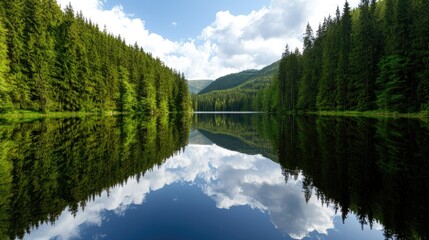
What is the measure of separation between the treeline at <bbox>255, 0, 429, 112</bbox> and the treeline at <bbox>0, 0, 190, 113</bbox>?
48916 mm

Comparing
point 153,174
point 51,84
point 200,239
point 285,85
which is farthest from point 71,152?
point 285,85

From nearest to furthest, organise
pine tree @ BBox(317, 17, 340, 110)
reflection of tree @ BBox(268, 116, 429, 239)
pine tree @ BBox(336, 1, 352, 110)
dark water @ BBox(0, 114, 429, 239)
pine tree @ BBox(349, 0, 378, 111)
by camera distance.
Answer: dark water @ BBox(0, 114, 429, 239)
reflection of tree @ BBox(268, 116, 429, 239)
pine tree @ BBox(349, 0, 378, 111)
pine tree @ BBox(336, 1, 352, 110)
pine tree @ BBox(317, 17, 340, 110)

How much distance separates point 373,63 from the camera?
5056 cm

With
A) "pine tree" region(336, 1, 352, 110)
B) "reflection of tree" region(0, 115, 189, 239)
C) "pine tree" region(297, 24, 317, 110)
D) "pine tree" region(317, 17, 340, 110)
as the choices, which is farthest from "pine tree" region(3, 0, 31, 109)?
"pine tree" region(297, 24, 317, 110)

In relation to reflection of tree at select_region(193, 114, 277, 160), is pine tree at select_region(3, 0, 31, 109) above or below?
above

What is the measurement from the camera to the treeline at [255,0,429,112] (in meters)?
39.8

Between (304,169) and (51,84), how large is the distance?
167ft

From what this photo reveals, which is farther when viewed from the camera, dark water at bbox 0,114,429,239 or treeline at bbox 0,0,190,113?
treeline at bbox 0,0,190,113

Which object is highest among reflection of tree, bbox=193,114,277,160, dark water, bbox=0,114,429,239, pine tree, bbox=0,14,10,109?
pine tree, bbox=0,14,10,109

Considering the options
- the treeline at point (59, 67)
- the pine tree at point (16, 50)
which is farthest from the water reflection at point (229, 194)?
the pine tree at point (16, 50)

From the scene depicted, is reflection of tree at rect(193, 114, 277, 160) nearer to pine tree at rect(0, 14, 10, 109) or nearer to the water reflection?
the water reflection

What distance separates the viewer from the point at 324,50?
68.3 meters

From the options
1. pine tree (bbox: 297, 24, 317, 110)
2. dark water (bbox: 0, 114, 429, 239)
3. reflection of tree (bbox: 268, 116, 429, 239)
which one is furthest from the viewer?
pine tree (bbox: 297, 24, 317, 110)

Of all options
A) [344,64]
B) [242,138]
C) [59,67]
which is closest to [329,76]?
[344,64]
